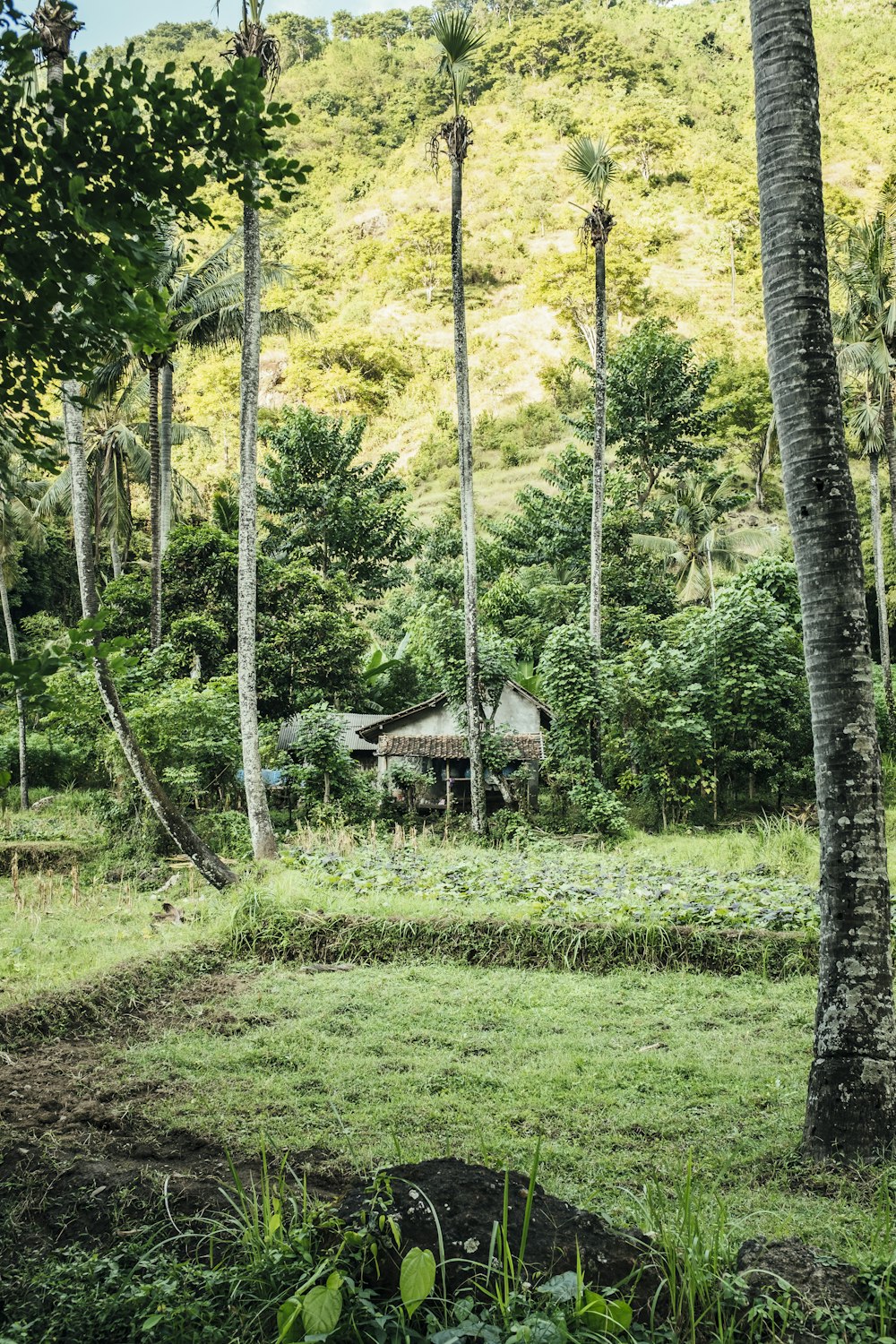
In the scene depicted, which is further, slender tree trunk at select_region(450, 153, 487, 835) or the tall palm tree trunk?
the tall palm tree trunk

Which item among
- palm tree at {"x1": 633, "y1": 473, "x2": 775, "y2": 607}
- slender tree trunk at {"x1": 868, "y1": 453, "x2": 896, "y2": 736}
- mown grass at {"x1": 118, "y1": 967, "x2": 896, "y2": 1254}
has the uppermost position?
palm tree at {"x1": 633, "y1": 473, "x2": 775, "y2": 607}

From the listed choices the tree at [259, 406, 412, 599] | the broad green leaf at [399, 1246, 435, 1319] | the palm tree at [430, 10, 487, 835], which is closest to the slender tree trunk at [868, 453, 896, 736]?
the palm tree at [430, 10, 487, 835]

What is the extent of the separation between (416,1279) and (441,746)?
67.5 ft

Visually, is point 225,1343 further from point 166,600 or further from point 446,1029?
point 166,600

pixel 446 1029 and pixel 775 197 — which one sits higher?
pixel 775 197

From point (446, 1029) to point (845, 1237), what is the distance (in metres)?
3.66

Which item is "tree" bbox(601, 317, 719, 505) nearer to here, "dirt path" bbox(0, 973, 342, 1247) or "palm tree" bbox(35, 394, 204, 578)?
"palm tree" bbox(35, 394, 204, 578)

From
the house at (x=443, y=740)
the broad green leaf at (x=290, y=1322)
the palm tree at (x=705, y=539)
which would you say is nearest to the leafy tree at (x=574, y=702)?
the house at (x=443, y=740)

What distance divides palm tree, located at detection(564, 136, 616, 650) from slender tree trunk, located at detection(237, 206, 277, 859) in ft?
30.1

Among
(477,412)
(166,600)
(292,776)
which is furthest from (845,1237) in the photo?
(477,412)

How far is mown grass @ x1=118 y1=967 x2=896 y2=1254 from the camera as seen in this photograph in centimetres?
391

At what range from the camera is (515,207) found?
88062 mm

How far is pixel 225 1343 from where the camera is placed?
2.38 meters

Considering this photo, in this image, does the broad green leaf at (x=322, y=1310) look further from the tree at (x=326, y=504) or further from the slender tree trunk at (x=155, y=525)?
the tree at (x=326, y=504)
